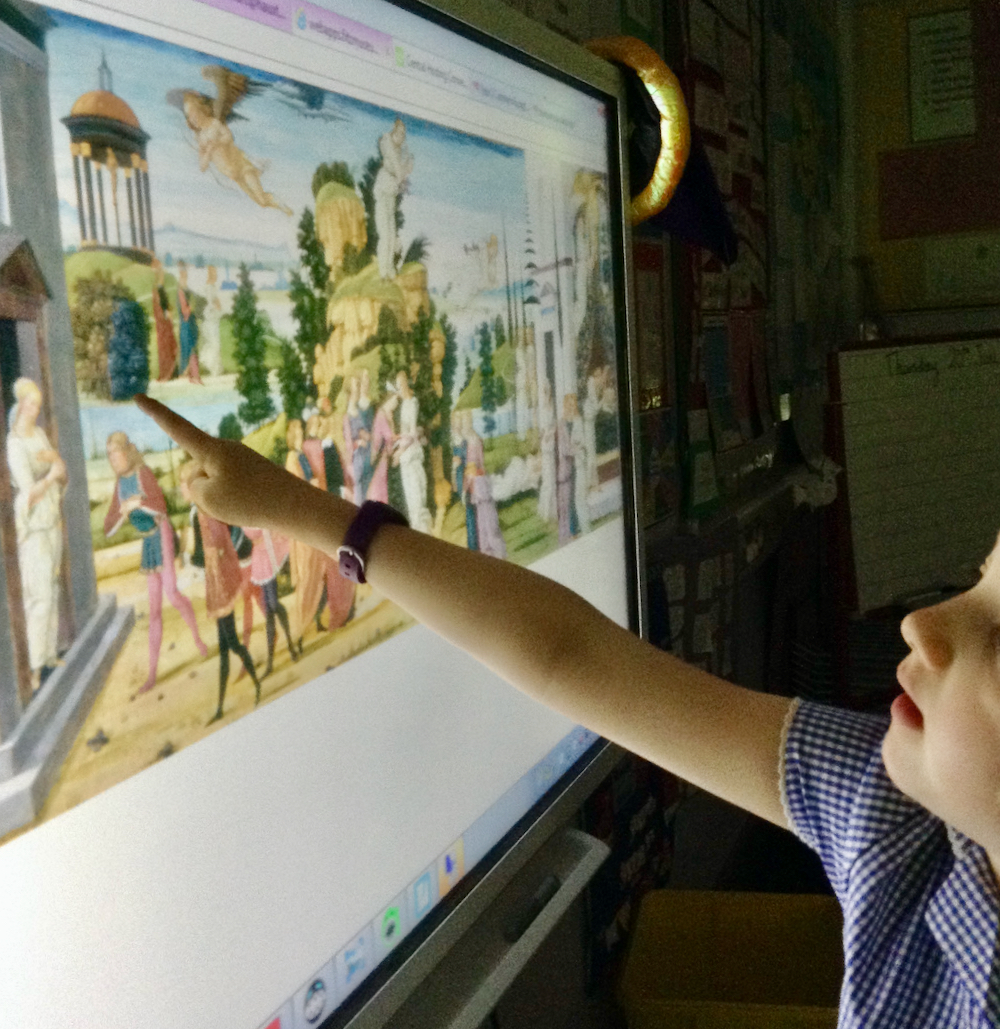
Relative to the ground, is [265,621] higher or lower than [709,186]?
lower

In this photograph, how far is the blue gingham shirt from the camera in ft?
2.12

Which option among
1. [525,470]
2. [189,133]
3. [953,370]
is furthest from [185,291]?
[953,370]

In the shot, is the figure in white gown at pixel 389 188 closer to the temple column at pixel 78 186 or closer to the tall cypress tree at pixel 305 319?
the tall cypress tree at pixel 305 319

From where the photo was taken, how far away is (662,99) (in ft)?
3.72

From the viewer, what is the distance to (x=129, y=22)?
1.61ft

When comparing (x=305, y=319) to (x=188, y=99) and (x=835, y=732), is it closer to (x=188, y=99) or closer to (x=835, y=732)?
(x=188, y=99)

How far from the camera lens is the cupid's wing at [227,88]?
0.55 metres

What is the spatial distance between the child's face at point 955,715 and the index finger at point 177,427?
0.41 meters

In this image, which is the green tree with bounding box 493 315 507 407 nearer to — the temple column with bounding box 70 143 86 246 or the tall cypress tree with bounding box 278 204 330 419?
the tall cypress tree with bounding box 278 204 330 419

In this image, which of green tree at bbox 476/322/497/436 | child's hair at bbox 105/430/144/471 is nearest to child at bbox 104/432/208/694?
child's hair at bbox 105/430/144/471

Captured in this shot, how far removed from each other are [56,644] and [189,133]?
270mm

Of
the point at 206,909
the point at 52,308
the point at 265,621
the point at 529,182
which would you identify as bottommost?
the point at 206,909

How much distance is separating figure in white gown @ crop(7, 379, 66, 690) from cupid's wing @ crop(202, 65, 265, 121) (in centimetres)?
20

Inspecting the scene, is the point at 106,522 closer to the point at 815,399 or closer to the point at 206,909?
the point at 206,909
